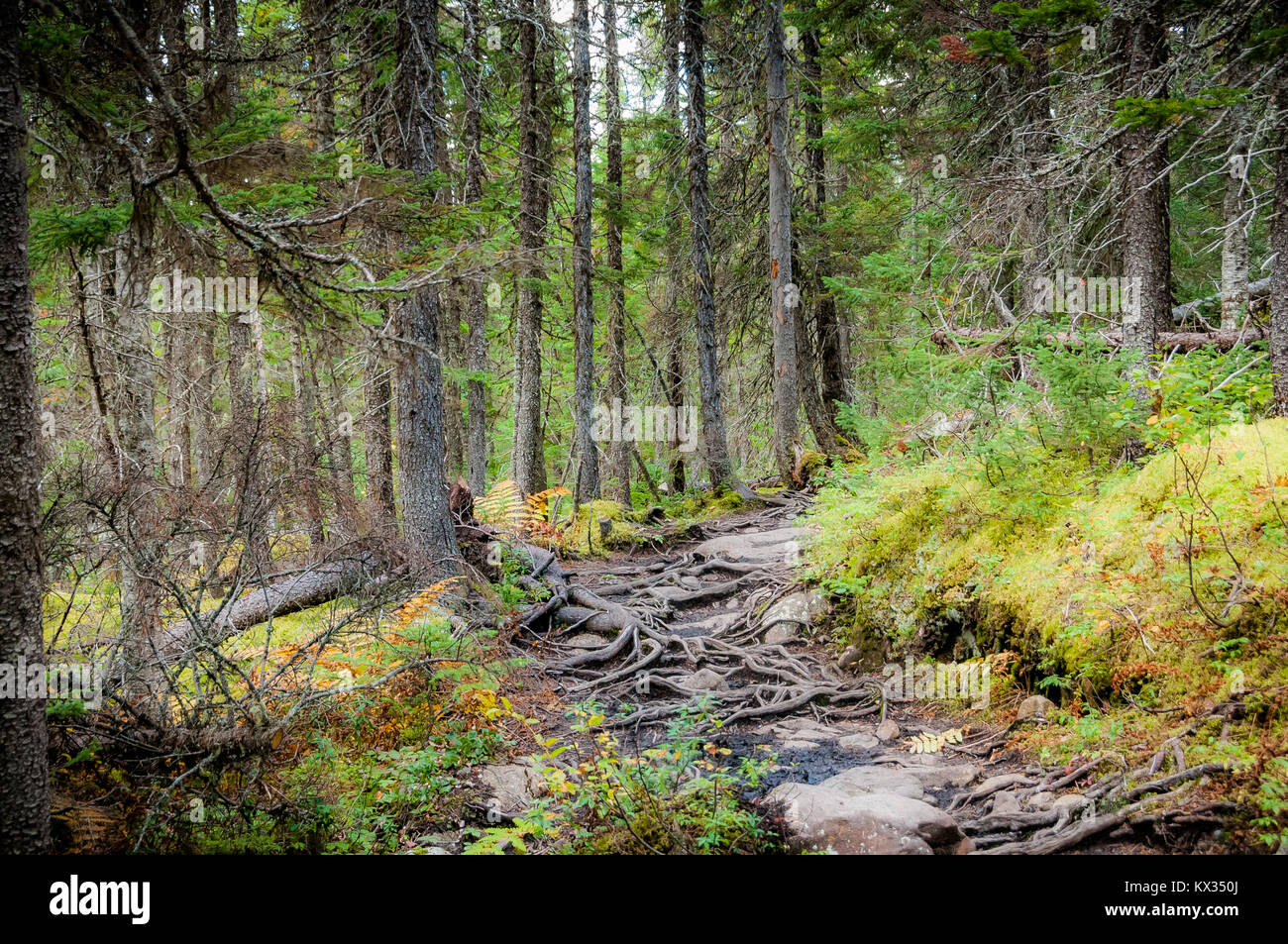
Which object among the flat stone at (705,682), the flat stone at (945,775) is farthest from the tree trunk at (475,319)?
the flat stone at (945,775)

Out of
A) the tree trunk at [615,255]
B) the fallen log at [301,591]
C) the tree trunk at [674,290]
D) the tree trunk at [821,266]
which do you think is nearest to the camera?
the fallen log at [301,591]

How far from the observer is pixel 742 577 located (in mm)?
9969

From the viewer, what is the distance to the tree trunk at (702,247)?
1489 cm

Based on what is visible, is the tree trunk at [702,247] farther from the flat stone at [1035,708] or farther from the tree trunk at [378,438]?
the flat stone at [1035,708]

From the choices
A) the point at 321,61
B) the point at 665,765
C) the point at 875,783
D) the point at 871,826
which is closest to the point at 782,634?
the point at 875,783

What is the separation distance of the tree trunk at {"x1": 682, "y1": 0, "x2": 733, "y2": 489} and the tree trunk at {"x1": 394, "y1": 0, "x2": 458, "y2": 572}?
7.89 metres

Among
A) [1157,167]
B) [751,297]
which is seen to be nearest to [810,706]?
[1157,167]

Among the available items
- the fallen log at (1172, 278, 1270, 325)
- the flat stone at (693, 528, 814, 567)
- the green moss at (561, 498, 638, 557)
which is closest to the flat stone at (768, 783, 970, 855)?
the flat stone at (693, 528, 814, 567)

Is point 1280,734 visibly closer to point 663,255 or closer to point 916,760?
point 916,760

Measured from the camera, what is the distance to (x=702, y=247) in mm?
15273

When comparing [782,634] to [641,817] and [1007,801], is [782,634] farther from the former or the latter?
[641,817]

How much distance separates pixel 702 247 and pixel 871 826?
1350 centimetres

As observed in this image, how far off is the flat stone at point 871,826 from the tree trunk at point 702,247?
11.4 metres
